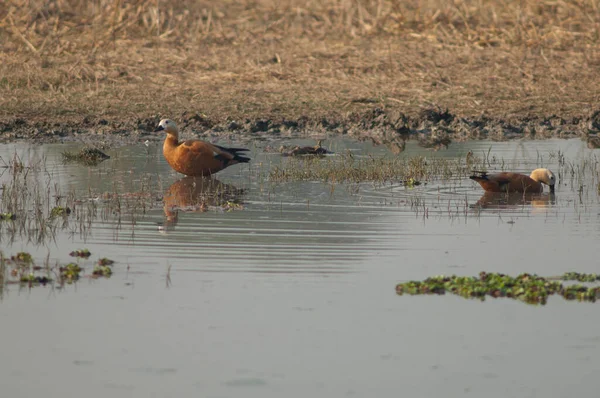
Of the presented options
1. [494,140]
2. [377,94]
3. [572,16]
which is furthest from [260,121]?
[572,16]

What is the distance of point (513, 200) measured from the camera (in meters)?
11.3

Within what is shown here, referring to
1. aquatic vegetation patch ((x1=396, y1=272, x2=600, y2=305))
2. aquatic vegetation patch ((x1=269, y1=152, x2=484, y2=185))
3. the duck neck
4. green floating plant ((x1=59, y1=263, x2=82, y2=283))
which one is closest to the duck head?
aquatic vegetation patch ((x1=269, y1=152, x2=484, y2=185))

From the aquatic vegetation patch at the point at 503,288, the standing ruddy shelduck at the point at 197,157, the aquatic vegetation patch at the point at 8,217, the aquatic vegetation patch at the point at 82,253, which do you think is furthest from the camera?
the standing ruddy shelduck at the point at 197,157

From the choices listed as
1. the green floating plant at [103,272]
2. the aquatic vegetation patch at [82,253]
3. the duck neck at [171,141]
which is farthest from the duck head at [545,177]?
the green floating plant at [103,272]

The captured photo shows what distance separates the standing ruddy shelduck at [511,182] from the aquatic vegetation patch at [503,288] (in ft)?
12.3

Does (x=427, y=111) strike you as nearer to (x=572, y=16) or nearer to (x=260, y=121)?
(x=260, y=121)

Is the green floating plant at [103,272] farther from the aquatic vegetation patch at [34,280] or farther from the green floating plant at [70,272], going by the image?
the aquatic vegetation patch at [34,280]

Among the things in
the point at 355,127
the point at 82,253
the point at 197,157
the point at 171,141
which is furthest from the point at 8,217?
the point at 355,127

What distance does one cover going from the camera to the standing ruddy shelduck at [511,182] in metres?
11.4

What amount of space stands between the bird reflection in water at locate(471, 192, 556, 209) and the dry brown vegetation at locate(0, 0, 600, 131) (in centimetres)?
490

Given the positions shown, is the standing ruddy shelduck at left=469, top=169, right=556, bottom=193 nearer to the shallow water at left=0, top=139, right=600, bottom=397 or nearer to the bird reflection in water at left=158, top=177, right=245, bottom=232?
the shallow water at left=0, top=139, right=600, bottom=397

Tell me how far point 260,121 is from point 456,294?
29.3 ft

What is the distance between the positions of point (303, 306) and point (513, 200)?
471cm

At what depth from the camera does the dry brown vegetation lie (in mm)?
16812
